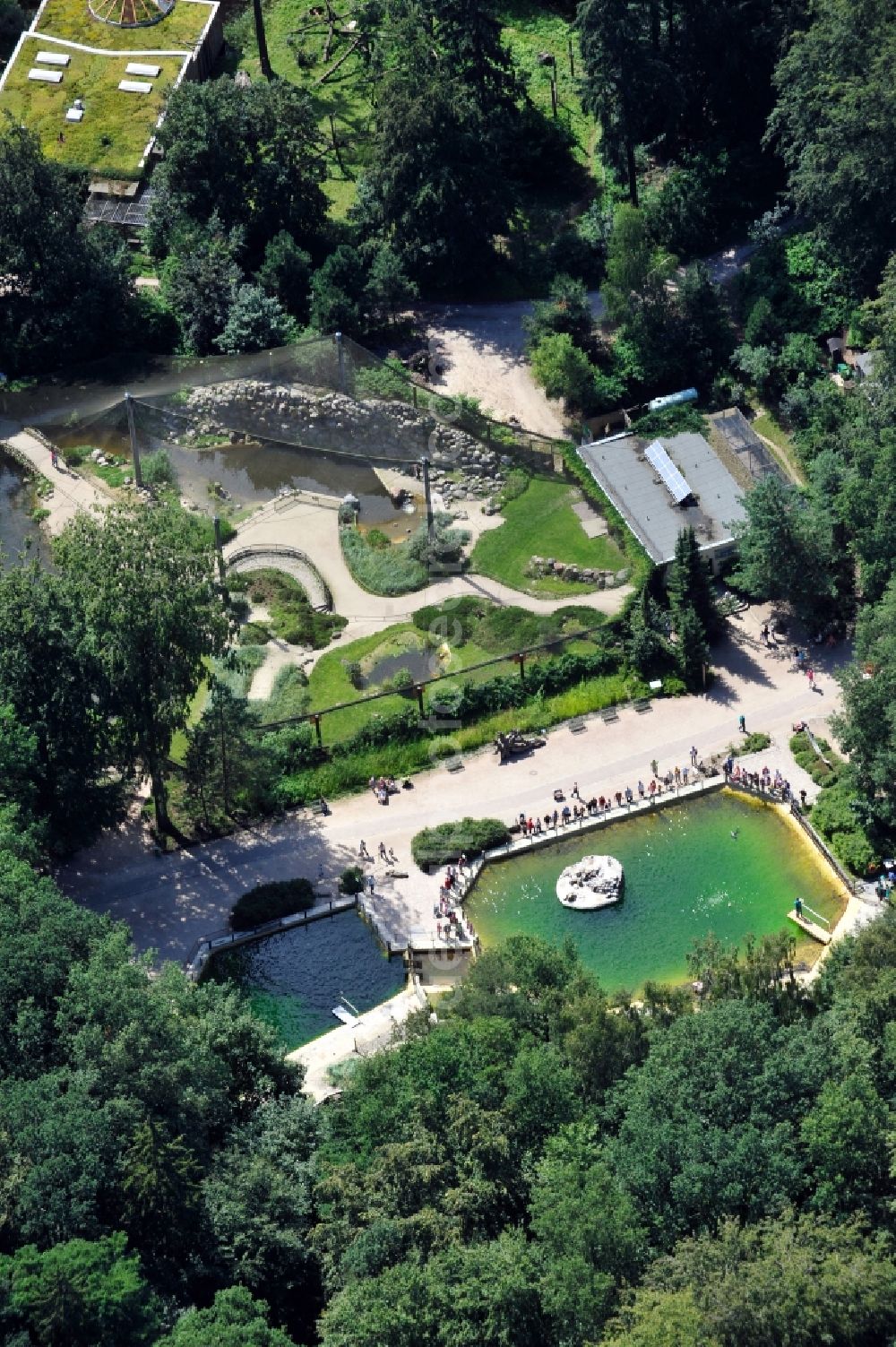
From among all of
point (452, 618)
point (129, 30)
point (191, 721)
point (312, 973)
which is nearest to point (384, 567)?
point (452, 618)

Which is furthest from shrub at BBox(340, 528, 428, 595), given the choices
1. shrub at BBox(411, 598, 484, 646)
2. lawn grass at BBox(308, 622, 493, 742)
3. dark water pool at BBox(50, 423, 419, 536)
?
dark water pool at BBox(50, 423, 419, 536)

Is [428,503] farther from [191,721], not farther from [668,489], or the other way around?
[191,721]

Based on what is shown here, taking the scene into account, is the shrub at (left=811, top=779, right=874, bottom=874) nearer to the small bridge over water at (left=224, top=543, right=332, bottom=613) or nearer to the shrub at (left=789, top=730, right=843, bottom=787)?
the shrub at (left=789, top=730, right=843, bottom=787)

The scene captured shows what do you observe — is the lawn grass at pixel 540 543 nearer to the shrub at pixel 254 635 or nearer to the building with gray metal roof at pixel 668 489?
the building with gray metal roof at pixel 668 489

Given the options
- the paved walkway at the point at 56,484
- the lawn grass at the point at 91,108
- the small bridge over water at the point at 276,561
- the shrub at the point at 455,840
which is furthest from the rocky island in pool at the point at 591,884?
the lawn grass at the point at 91,108

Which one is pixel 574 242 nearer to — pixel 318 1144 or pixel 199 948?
pixel 199 948

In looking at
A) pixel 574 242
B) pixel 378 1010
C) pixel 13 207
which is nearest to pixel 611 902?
pixel 378 1010
